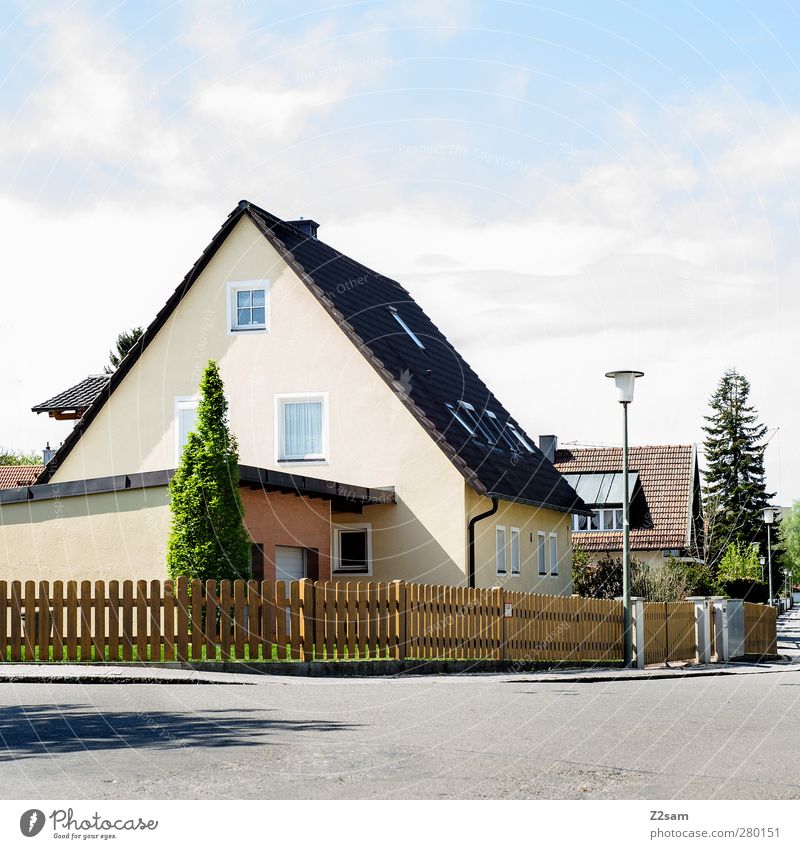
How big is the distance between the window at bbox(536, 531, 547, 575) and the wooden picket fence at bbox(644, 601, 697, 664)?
6151 millimetres

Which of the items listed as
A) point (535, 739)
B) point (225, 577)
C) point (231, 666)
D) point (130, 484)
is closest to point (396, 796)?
point (535, 739)

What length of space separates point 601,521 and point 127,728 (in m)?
46.0

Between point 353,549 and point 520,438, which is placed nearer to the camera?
point 353,549

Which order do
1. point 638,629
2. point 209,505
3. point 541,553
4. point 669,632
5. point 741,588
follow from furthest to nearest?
1. point 741,588
2. point 541,553
3. point 669,632
4. point 638,629
5. point 209,505

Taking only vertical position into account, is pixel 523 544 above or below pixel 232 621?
above

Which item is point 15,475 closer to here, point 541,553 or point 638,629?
point 541,553

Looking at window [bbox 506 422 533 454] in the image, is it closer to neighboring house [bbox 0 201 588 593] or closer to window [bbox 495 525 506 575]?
neighboring house [bbox 0 201 588 593]

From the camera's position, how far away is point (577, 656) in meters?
28.5

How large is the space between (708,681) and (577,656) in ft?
20.5

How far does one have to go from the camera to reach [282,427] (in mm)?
31688

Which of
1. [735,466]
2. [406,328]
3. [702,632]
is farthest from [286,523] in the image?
[735,466]

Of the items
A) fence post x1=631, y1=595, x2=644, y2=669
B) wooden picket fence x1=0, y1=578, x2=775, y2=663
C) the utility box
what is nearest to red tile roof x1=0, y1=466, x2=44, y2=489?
the utility box

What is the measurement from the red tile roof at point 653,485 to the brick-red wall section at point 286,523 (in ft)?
85.7

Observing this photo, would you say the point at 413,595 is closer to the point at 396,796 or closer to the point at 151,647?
the point at 151,647
